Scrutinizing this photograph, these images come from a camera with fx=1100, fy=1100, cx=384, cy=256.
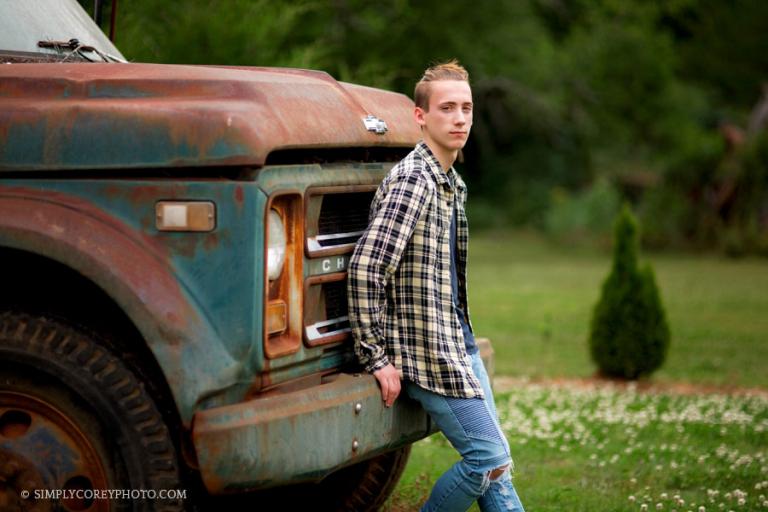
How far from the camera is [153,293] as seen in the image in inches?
129

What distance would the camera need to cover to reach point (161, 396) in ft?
11.3

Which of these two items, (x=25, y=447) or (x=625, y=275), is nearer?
(x=25, y=447)

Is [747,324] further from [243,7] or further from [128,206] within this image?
[128,206]

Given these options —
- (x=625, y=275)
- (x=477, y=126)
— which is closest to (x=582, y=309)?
(x=625, y=275)

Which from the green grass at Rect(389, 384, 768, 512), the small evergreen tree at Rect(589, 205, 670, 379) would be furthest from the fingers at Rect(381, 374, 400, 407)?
the small evergreen tree at Rect(589, 205, 670, 379)

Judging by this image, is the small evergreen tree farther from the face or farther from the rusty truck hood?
the rusty truck hood

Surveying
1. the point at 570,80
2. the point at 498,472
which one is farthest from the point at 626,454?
the point at 570,80

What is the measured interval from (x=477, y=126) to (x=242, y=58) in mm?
24290

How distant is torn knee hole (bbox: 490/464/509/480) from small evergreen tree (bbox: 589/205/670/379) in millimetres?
6849

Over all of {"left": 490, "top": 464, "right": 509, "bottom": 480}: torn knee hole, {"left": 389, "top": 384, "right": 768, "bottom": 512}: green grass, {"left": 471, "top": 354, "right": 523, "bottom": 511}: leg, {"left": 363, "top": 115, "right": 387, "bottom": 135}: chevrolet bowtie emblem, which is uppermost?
{"left": 363, "top": 115, "right": 387, "bottom": 135}: chevrolet bowtie emblem

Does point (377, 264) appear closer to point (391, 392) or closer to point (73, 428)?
point (391, 392)

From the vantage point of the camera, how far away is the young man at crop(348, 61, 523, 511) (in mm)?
3861

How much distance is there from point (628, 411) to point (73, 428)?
19.9ft

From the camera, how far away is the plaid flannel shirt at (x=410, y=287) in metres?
3.86
